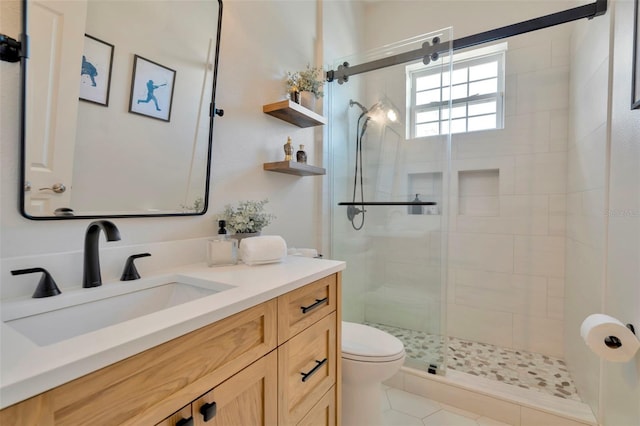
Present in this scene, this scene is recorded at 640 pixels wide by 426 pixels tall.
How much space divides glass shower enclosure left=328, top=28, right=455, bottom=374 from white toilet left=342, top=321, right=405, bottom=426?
→ 74cm

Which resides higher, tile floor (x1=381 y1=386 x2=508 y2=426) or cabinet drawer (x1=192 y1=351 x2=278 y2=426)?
cabinet drawer (x1=192 y1=351 x2=278 y2=426)

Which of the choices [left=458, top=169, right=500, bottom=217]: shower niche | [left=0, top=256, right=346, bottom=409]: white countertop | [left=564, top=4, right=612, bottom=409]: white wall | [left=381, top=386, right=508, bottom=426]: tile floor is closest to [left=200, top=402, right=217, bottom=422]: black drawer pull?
[left=0, top=256, right=346, bottom=409]: white countertop

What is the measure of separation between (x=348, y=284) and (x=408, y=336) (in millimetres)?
586

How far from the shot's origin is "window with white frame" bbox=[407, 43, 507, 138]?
2104 millimetres

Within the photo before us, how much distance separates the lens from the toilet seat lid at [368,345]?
52.1 inches

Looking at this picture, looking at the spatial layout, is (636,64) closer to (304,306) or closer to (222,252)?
(304,306)

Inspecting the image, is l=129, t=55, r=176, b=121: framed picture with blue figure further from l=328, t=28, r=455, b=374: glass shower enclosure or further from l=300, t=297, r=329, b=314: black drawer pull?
l=328, t=28, r=455, b=374: glass shower enclosure

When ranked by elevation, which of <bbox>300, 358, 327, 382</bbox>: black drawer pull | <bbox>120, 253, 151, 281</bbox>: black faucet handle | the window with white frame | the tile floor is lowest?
the tile floor

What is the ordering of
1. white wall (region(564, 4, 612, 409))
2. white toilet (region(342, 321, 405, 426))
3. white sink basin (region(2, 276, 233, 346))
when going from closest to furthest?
white sink basin (region(2, 276, 233, 346)) < white toilet (region(342, 321, 405, 426)) < white wall (region(564, 4, 612, 409))

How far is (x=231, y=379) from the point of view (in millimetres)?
721

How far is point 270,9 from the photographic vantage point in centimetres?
163

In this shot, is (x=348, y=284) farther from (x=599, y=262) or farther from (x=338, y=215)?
(x=599, y=262)

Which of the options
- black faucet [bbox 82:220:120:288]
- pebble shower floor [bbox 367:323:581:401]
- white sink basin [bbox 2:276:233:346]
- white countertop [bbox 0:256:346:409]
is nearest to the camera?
white countertop [bbox 0:256:346:409]

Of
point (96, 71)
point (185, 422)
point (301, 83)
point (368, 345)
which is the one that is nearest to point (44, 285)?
point (185, 422)
